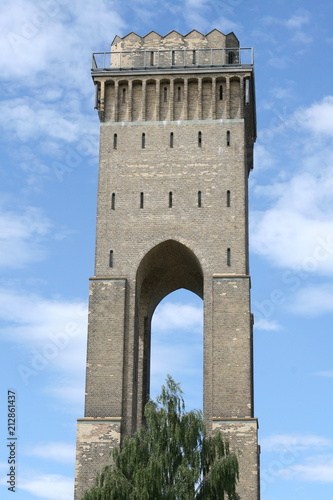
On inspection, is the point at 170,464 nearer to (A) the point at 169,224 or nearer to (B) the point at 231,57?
(A) the point at 169,224

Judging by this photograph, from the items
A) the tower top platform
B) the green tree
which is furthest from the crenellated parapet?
the green tree

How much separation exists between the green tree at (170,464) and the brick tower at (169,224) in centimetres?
392

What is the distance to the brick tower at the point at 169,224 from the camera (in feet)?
105

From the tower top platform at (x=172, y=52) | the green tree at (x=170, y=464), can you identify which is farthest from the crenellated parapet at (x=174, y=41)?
the green tree at (x=170, y=464)

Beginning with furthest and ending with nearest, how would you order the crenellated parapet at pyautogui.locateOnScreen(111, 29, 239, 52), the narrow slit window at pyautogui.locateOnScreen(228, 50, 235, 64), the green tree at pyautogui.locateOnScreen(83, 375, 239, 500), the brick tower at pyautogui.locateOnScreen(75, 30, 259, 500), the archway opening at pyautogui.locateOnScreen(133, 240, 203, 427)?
the narrow slit window at pyautogui.locateOnScreen(228, 50, 235, 64) → the crenellated parapet at pyautogui.locateOnScreen(111, 29, 239, 52) → the archway opening at pyautogui.locateOnScreen(133, 240, 203, 427) → the brick tower at pyautogui.locateOnScreen(75, 30, 259, 500) → the green tree at pyautogui.locateOnScreen(83, 375, 239, 500)

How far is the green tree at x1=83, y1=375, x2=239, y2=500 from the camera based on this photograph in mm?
25781

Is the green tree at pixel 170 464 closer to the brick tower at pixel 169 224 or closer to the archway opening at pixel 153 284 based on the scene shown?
the brick tower at pixel 169 224

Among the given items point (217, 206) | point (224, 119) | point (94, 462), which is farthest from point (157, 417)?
point (224, 119)

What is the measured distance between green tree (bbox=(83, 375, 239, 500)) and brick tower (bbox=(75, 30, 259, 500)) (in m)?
3.92

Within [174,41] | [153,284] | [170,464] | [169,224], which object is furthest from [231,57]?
[170,464]

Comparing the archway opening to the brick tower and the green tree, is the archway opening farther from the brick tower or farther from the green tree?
the green tree

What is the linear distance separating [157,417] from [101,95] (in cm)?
1393

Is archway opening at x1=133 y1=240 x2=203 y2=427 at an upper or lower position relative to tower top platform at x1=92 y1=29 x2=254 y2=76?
lower

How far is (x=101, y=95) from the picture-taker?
119 feet
